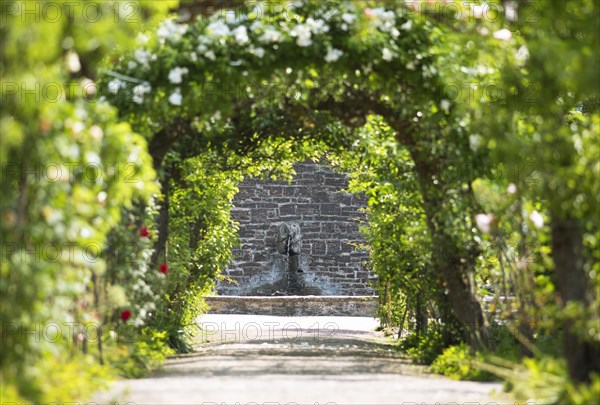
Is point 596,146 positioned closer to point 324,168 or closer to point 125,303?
point 125,303

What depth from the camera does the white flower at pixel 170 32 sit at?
788 cm

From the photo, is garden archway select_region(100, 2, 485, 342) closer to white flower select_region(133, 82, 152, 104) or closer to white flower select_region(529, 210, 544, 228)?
white flower select_region(133, 82, 152, 104)

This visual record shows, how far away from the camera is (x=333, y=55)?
7.78m

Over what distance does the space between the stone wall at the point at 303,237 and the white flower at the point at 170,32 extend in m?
15.2

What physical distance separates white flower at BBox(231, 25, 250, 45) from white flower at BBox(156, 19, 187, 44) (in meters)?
0.41

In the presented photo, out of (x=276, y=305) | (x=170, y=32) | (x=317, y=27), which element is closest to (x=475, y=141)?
(x=317, y=27)

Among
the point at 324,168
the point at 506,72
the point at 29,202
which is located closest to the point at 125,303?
the point at 29,202

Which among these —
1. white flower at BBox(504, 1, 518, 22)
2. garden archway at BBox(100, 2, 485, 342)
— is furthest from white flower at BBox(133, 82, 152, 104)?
white flower at BBox(504, 1, 518, 22)

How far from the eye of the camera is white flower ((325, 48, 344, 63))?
7781 mm

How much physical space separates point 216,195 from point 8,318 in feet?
25.9

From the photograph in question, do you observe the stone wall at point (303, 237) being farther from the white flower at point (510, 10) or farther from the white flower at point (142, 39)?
the white flower at point (510, 10)

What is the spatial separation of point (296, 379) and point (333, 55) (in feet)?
7.77

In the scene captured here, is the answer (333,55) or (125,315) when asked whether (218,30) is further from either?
(125,315)

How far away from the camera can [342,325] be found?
18031 mm
